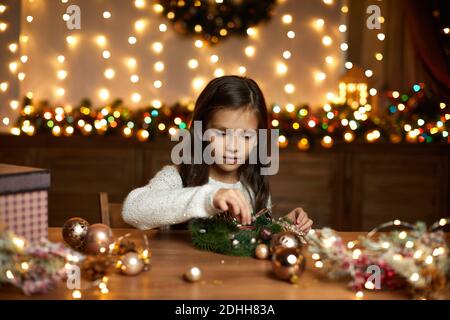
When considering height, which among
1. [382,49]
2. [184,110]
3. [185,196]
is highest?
[382,49]

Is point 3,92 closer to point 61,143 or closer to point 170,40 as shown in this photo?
point 61,143

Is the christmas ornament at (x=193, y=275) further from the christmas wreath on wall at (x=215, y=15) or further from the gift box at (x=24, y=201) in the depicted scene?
the christmas wreath on wall at (x=215, y=15)

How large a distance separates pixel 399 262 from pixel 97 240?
64 cm

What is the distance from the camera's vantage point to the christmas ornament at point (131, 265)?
41.3 inches

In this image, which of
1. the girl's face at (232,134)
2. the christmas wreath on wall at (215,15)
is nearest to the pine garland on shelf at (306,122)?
the christmas wreath on wall at (215,15)

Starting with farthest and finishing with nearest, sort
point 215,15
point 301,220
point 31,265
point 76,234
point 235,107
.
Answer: point 215,15 → point 235,107 → point 301,220 → point 76,234 → point 31,265

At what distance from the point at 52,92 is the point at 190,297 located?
11.9 ft

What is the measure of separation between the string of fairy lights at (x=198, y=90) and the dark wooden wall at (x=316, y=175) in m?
0.09

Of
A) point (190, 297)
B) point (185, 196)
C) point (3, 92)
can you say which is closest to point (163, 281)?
point (190, 297)

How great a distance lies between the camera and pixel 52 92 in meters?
4.25

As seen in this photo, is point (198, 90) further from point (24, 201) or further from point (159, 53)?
point (24, 201)

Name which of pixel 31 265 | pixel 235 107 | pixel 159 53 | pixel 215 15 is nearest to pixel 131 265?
pixel 31 265

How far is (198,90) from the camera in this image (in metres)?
4.26
